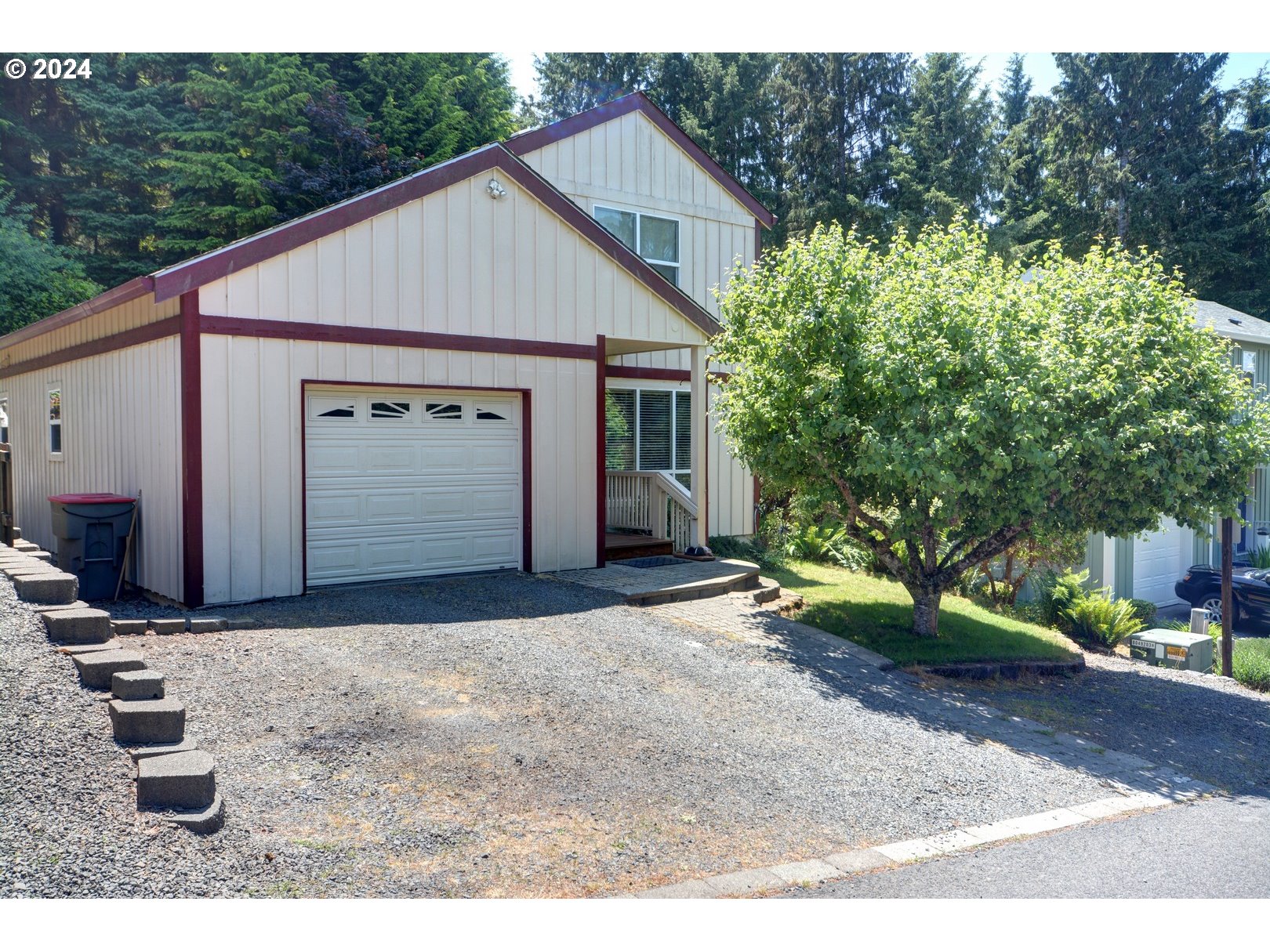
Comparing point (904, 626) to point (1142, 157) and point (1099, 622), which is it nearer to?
point (1099, 622)

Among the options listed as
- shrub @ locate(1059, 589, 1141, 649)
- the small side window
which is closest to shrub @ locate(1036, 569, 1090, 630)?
shrub @ locate(1059, 589, 1141, 649)

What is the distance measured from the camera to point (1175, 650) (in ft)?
40.3

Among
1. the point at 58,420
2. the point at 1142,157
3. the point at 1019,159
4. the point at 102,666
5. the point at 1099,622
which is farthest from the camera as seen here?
the point at 1019,159

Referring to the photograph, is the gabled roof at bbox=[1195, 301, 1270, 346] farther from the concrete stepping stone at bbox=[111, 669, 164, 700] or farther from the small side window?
the small side window

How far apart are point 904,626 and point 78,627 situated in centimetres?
791

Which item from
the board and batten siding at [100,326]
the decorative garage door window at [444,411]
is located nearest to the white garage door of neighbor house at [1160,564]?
the decorative garage door window at [444,411]

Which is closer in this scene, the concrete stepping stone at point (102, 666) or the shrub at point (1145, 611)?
the concrete stepping stone at point (102, 666)

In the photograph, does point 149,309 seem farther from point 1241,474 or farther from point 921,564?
point 1241,474

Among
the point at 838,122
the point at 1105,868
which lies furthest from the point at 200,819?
the point at 838,122

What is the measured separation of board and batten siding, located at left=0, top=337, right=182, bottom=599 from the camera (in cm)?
939

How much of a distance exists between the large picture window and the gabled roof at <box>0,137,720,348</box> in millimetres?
2511

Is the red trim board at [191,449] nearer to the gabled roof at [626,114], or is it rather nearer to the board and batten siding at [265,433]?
the board and batten siding at [265,433]

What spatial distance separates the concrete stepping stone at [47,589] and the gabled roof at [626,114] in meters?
9.39

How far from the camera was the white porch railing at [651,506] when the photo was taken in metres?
13.6
